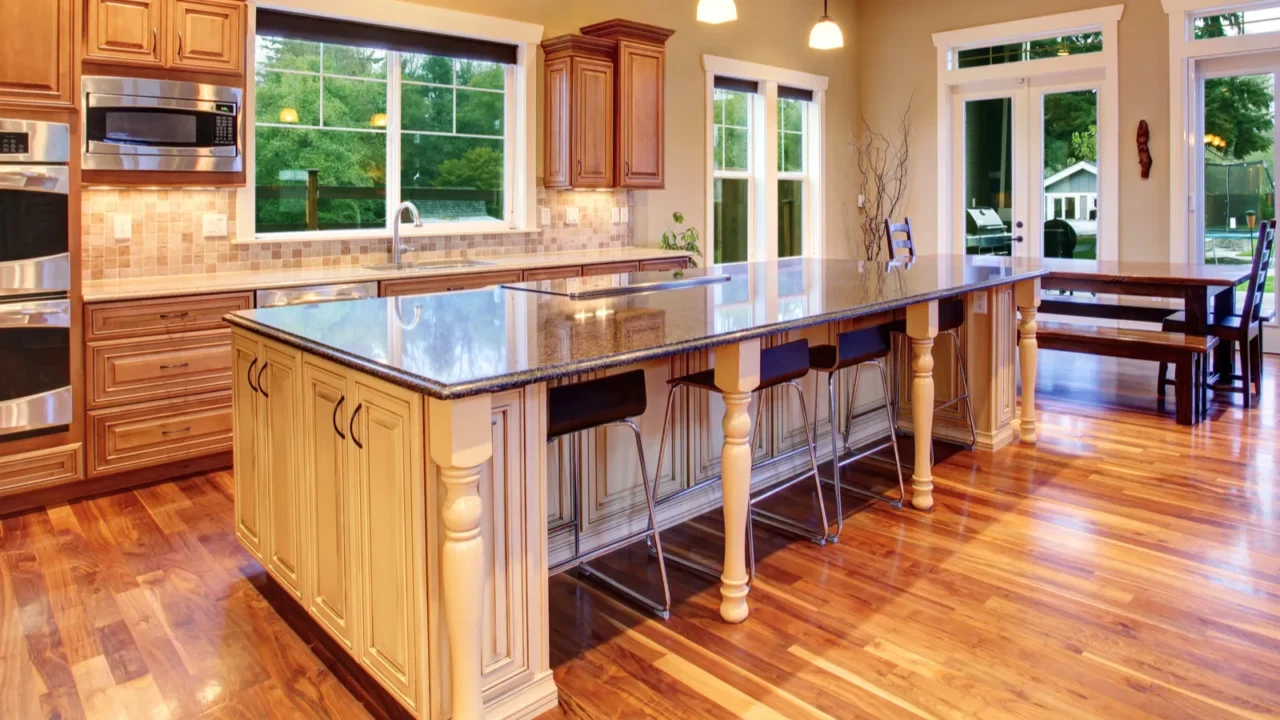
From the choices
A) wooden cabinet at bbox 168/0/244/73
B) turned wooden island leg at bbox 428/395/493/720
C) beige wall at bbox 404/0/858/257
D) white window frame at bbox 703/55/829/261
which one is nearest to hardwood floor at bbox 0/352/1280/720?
turned wooden island leg at bbox 428/395/493/720

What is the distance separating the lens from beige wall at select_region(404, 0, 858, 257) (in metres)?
5.71

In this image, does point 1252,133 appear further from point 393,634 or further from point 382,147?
point 393,634

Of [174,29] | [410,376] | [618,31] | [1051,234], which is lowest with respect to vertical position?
[410,376]

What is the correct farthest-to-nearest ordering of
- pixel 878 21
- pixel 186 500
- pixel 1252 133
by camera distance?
pixel 878 21, pixel 1252 133, pixel 186 500

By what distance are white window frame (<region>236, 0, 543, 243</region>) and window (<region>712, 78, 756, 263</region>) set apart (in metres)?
1.85

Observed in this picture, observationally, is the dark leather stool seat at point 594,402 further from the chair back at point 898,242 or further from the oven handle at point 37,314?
the chair back at point 898,242

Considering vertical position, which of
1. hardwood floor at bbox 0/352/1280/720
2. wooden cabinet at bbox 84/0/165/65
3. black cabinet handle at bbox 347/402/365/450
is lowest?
hardwood floor at bbox 0/352/1280/720

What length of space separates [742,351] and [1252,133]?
6.00m

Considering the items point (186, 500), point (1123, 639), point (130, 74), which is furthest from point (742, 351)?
point (130, 74)

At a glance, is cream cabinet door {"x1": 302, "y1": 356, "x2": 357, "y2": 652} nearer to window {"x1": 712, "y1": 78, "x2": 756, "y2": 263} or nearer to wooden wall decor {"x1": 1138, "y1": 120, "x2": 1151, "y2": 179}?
window {"x1": 712, "y1": 78, "x2": 756, "y2": 263}

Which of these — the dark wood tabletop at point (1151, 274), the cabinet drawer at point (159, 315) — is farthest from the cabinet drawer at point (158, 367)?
the dark wood tabletop at point (1151, 274)

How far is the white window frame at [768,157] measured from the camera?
6.85m

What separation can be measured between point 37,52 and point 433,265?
2.15 metres

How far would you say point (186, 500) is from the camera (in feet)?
12.1
